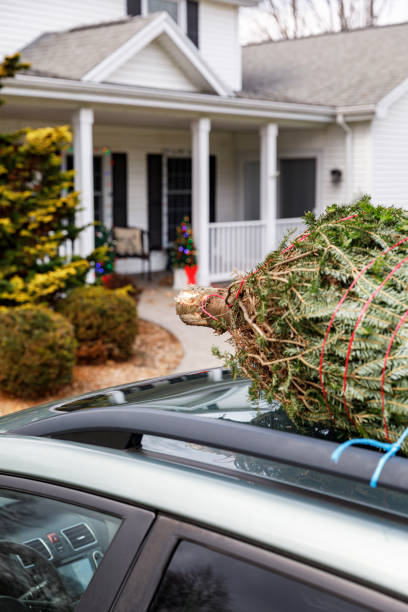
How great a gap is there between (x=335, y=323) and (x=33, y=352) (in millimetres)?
6307

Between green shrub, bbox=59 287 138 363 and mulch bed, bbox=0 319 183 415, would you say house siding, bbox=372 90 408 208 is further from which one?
green shrub, bbox=59 287 138 363

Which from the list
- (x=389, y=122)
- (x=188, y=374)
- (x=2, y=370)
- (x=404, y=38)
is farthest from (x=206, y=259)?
(x=188, y=374)

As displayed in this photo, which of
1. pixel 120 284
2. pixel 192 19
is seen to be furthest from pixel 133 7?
pixel 120 284

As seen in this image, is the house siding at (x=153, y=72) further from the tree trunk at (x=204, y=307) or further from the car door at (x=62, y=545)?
the car door at (x=62, y=545)

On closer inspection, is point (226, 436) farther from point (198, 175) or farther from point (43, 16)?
point (43, 16)

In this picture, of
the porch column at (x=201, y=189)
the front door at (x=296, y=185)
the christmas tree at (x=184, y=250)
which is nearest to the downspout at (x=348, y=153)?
the front door at (x=296, y=185)

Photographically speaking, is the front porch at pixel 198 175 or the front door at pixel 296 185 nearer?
the front porch at pixel 198 175

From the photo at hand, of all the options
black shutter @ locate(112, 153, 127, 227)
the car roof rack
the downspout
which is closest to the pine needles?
the car roof rack

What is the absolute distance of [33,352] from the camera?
7.58 m

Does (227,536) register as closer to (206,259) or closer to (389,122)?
(206,259)

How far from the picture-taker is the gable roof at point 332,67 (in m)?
16.4

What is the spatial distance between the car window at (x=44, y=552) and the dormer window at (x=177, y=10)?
1484cm

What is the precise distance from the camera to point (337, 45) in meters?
19.8

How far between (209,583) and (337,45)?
20.2 metres
